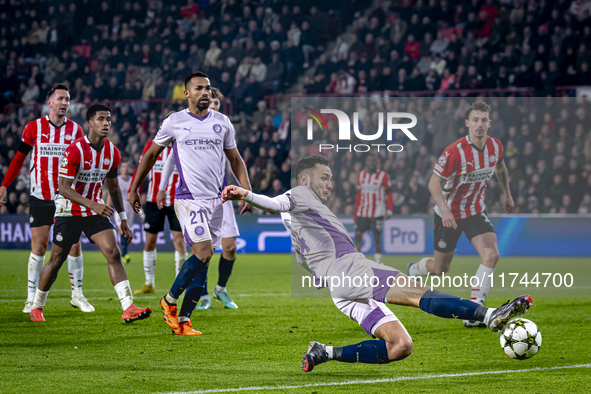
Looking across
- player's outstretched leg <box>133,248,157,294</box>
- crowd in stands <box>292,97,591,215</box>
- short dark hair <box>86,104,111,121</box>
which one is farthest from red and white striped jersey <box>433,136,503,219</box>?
crowd in stands <box>292,97,591,215</box>

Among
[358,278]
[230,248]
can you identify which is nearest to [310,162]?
[358,278]

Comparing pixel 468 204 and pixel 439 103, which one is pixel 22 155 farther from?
pixel 439 103

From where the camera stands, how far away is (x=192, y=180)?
5973 millimetres

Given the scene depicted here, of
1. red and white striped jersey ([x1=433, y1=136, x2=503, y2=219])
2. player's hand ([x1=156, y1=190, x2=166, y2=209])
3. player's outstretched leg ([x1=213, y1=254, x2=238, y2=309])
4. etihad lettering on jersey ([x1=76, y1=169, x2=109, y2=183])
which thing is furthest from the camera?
player's hand ([x1=156, y1=190, x2=166, y2=209])

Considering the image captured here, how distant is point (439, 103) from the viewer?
51.1 feet

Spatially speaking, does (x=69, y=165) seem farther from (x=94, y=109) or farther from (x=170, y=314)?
(x=170, y=314)

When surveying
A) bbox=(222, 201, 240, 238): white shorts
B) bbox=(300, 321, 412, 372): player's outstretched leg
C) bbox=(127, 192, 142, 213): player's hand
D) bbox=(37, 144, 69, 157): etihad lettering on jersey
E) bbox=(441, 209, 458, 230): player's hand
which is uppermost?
bbox=(37, 144, 69, 157): etihad lettering on jersey

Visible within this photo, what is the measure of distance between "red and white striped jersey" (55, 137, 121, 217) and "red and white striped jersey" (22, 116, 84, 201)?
1.47ft

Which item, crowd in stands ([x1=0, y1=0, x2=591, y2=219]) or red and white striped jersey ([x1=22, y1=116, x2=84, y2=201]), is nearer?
red and white striped jersey ([x1=22, y1=116, x2=84, y2=201])

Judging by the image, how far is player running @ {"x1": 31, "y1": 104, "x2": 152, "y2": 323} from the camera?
21.0ft

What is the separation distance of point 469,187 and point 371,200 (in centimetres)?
490

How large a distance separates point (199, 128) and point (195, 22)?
54.9 ft

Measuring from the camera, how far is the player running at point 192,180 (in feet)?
19.5

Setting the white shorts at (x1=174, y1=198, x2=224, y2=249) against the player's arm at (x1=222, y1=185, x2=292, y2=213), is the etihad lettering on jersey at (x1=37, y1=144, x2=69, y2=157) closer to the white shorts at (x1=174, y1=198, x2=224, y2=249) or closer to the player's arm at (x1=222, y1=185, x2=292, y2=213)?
the white shorts at (x1=174, y1=198, x2=224, y2=249)
